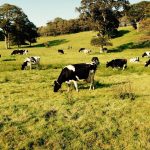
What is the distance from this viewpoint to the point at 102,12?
65.1m

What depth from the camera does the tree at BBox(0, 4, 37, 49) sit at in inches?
3066

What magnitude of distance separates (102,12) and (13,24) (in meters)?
25.3

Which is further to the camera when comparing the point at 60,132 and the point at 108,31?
the point at 108,31

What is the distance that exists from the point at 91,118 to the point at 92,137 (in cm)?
181

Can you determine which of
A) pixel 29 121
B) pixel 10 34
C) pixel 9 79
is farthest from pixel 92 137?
pixel 10 34

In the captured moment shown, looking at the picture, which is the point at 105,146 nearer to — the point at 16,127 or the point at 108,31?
the point at 16,127

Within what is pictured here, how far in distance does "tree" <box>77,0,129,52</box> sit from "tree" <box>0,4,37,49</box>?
20.1 metres

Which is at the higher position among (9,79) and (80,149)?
(9,79)

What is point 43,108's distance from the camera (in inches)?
671

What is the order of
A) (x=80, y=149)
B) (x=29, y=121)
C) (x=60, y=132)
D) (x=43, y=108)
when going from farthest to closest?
(x=43, y=108) < (x=29, y=121) < (x=60, y=132) < (x=80, y=149)

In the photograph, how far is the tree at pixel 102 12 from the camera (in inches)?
2534

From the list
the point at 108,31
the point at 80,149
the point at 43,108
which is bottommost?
the point at 80,149

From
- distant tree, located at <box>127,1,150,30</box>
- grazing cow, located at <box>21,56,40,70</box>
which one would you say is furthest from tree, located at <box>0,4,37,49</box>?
grazing cow, located at <box>21,56,40,70</box>

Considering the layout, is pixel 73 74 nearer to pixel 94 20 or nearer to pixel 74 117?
pixel 74 117
